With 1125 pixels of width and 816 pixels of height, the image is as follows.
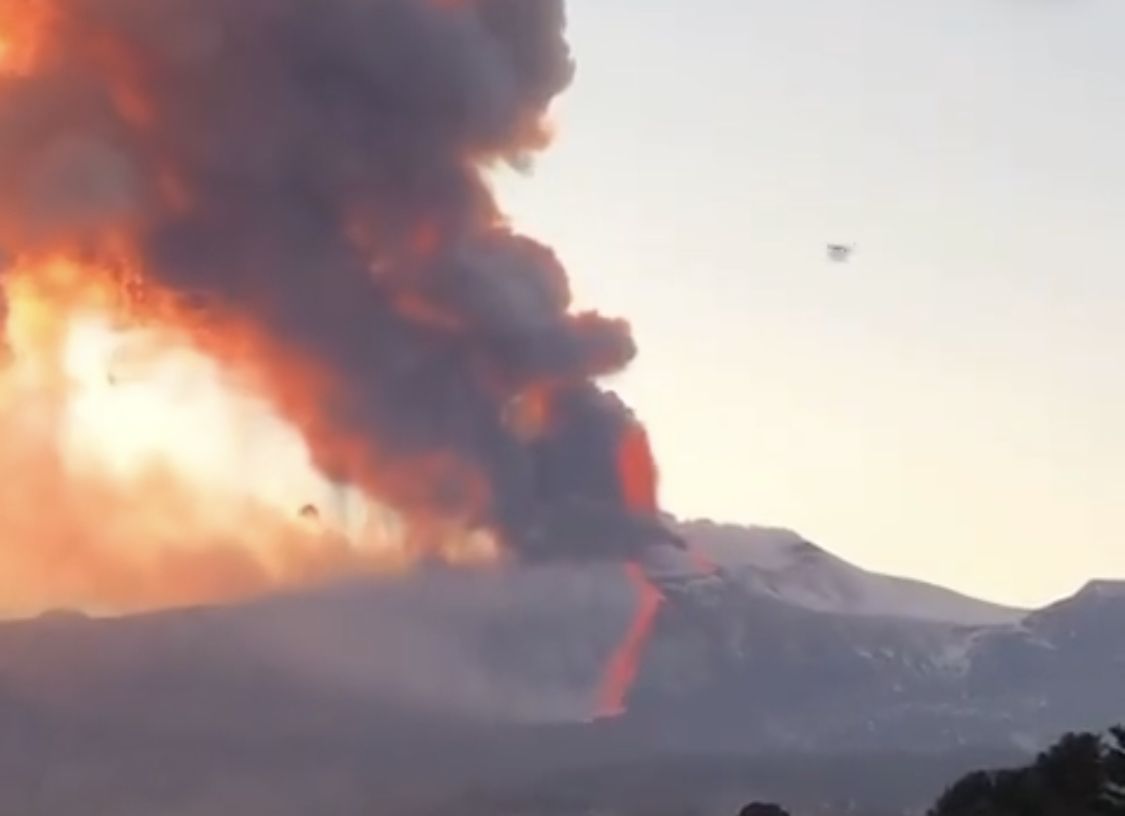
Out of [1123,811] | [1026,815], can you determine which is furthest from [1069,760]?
[1123,811]

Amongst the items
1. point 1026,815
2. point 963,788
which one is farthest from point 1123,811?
point 963,788

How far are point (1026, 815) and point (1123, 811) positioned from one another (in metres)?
12.7

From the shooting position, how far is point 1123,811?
113938 millimetres

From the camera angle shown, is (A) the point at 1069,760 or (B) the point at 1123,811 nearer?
(B) the point at 1123,811

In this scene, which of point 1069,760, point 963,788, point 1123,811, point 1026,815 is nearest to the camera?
point 1123,811

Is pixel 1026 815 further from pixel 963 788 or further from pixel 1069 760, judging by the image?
pixel 963 788

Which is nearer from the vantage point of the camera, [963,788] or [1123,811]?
[1123,811]

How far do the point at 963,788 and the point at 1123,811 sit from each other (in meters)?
46.5

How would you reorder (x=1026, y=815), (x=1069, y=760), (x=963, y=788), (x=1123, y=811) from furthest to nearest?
(x=963, y=788) < (x=1069, y=760) < (x=1026, y=815) < (x=1123, y=811)

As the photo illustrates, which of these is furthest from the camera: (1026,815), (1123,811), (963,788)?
(963,788)

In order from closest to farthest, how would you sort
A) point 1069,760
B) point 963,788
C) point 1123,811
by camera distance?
1. point 1123,811
2. point 1069,760
3. point 963,788

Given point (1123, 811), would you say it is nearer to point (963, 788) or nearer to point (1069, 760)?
point (1069, 760)

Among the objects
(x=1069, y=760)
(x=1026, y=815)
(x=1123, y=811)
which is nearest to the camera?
(x=1123, y=811)

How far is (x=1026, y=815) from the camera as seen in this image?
126 metres
